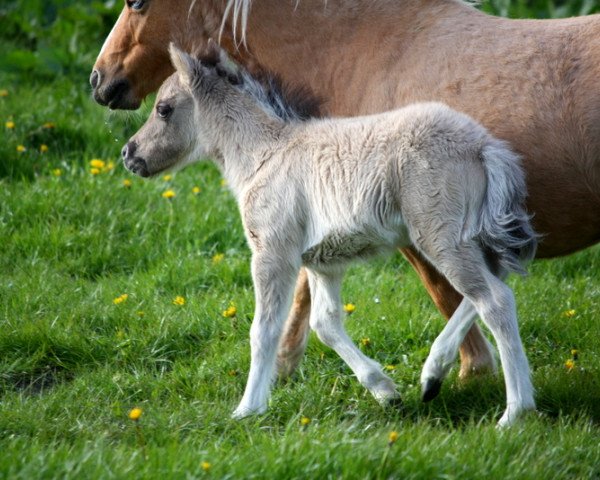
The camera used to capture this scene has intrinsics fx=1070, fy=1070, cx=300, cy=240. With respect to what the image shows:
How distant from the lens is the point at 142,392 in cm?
532

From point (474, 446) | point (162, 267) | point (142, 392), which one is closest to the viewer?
point (474, 446)

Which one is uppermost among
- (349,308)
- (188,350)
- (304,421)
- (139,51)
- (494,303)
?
(139,51)

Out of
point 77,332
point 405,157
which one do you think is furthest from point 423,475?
point 77,332

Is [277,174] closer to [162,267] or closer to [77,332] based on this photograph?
[77,332]

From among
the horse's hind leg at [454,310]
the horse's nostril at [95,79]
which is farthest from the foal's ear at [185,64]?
the horse's hind leg at [454,310]

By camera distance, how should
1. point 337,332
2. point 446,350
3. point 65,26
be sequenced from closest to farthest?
1. point 446,350
2. point 337,332
3. point 65,26

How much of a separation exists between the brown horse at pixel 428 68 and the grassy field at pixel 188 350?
0.39 m

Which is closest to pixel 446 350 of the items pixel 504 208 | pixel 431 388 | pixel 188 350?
pixel 431 388

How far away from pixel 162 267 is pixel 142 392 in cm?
158

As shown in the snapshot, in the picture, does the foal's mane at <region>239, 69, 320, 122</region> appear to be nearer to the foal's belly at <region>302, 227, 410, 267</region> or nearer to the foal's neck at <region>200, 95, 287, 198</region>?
the foal's neck at <region>200, 95, 287, 198</region>

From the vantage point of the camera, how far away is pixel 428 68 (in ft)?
16.6

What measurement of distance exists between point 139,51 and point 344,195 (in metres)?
1.81

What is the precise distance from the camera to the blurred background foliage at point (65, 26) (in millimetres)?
9828

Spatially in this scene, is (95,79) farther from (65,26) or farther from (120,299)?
(65,26)
